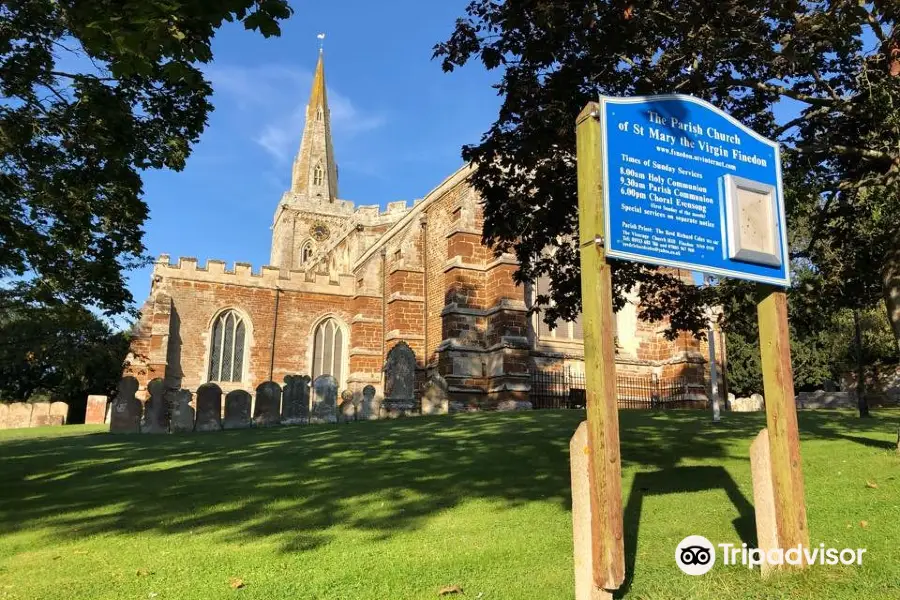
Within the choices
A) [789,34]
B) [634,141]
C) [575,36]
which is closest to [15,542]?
[634,141]

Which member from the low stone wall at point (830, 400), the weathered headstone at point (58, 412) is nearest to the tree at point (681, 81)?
the low stone wall at point (830, 400)

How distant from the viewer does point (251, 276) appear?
89.5 ft

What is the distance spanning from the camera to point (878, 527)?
14.9 feet

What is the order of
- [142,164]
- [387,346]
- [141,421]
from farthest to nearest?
[387,346] < [141,421] < [142,164]

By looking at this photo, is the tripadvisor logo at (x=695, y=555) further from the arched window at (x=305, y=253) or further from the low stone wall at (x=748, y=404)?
the arched window at (x=305, y=253)

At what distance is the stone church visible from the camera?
19531mm

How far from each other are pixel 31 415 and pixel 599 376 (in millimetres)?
28397

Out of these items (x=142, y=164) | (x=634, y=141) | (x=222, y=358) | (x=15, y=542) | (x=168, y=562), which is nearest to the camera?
(x=634, y=141)

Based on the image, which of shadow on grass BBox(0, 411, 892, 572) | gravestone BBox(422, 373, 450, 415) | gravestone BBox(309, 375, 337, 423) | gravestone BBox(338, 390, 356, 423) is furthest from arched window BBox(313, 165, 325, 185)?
shadow on grass BBox(0, 411, 892, 572)

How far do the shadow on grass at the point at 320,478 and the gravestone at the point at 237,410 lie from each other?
3.31 metres

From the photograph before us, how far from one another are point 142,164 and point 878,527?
9.63m

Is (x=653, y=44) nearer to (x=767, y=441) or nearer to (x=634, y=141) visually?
(x=634, y=141)

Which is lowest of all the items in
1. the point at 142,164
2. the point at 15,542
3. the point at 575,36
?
the point at 15,542

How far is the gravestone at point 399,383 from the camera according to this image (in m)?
16.7
